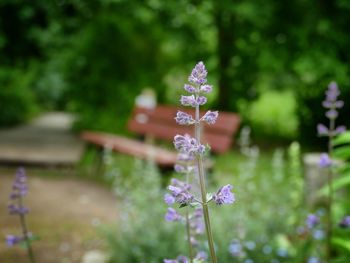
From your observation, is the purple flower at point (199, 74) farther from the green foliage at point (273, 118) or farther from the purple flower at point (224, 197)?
the green foliage at point (273, 118)

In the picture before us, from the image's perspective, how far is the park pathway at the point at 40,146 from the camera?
8984mm

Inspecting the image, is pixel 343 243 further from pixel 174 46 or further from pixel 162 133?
pixel 174 46

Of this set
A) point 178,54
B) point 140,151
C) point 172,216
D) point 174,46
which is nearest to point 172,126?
point 140,151

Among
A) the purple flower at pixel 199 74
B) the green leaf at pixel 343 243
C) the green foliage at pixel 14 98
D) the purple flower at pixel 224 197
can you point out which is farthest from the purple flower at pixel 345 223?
the green foliage at pixel 14 98

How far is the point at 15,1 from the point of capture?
11.9 metres

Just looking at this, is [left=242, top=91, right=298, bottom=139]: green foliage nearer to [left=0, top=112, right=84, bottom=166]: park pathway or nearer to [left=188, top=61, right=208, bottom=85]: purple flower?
[left=0, top=112, right=84, bottom=166]: park pathway

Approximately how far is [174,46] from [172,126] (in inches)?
195

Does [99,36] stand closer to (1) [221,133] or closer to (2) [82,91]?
(2) [82,91]

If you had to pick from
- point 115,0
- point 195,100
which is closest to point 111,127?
point 115,0

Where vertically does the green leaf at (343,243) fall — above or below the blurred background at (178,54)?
below

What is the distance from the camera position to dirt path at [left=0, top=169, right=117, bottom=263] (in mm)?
5062

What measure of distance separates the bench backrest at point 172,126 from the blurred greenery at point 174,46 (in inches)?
102

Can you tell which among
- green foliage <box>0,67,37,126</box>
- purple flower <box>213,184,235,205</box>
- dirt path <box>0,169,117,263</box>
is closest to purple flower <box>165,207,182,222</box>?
purple flower <box>213,184,235,205</box>

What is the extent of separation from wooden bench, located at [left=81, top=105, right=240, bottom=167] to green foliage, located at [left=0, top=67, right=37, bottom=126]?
6.26 m
